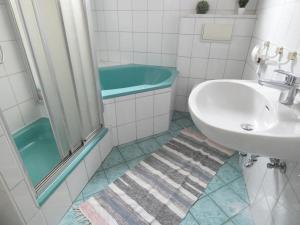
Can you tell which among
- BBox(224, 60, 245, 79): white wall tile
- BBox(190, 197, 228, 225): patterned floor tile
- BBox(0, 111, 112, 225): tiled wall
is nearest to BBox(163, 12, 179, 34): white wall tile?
BBox(224, 60, 245, 79): white wall tile

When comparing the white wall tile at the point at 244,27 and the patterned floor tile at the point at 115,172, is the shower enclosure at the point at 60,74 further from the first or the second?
the white wall tile at the point at 244,27

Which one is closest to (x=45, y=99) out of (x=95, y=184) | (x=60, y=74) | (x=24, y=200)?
(x=60, y=74)

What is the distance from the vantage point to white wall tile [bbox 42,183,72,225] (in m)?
1.01

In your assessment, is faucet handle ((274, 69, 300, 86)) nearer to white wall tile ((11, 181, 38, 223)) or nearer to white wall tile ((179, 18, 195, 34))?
white wall tile ((11, 181, 38, 223))

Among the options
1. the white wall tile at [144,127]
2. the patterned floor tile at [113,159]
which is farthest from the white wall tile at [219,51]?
the patterned floor tile at [113,159]

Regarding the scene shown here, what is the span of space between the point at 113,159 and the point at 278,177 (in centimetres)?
120

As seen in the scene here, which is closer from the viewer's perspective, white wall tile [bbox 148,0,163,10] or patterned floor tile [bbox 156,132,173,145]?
patterned floor tile [bbox 156,132,173,145]

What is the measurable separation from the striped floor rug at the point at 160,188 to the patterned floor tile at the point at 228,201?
0.36 ft

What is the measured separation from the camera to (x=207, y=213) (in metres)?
1.20

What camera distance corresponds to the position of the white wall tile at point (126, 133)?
5.70 ft

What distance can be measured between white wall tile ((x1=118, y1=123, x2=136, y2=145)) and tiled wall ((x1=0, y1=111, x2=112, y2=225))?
0.22m

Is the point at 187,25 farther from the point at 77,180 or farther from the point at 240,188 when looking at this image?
the point at 77,180

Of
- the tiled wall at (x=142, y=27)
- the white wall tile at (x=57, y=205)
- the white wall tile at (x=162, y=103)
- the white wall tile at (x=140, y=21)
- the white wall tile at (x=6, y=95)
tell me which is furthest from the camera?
the white wall tile at (x=140, y=21)

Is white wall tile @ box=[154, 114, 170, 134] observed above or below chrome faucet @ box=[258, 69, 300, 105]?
below
